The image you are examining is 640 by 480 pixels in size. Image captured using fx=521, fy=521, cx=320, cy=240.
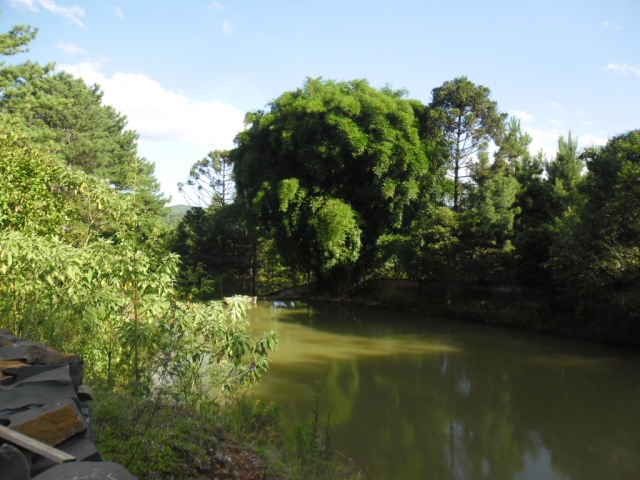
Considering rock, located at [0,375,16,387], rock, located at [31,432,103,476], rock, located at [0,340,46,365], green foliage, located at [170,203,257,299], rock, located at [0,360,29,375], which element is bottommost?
rock, located at [31,432,103,476]

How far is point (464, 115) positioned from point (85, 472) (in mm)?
16318

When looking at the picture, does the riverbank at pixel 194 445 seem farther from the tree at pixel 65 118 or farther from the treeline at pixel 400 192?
the treeline at pixel 400 192

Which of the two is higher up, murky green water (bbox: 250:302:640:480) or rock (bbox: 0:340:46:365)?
rock (bbox: 0:340:46:365)

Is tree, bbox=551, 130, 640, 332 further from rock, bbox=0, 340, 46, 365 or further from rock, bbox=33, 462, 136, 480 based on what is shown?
rock, bbox=33, 462, 136, 480

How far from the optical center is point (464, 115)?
16.3 metres

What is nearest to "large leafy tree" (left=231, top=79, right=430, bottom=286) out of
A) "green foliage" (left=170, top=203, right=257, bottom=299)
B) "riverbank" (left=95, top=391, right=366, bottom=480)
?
"green foliage" (left=170, top=203, right=257, bottom=299)

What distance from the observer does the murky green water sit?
5305 mm

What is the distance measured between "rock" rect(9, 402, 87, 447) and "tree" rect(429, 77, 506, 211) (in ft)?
51.7

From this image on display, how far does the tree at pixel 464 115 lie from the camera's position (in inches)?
628

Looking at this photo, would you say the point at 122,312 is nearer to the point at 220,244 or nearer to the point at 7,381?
the point at 7,381

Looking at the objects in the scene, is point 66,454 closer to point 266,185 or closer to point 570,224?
point 570,224

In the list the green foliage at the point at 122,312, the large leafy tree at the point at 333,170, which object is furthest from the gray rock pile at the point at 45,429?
the large leafy tree at the point at 333,170

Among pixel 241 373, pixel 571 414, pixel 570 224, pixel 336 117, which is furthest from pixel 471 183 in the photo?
pixel 241 373

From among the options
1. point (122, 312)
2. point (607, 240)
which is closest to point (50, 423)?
point (122, 312)
